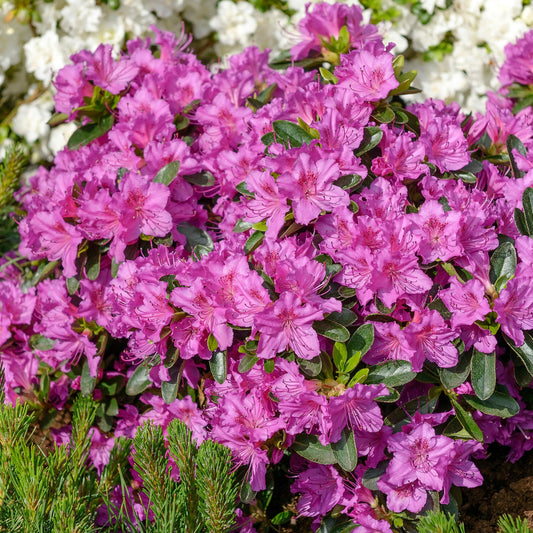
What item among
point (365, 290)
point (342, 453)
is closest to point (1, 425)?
point (342, 453)

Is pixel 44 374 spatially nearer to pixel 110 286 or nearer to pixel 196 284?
pixel 110 286

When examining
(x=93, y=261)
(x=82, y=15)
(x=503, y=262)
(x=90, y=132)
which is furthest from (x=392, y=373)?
(x=82, y=15)

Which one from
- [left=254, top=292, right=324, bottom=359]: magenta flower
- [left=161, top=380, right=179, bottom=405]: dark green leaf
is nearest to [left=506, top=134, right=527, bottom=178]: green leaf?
[left=254, top=292, right=324, bottom=359]: magenta flower

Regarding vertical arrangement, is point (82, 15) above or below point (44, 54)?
above

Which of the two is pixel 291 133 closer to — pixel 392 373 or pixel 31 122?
pixel 392 373

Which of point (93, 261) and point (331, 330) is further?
point (93, 261)

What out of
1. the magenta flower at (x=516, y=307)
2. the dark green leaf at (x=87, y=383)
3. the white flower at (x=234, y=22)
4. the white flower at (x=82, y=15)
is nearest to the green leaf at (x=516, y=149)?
the magenta flower at (x=516, y=307)

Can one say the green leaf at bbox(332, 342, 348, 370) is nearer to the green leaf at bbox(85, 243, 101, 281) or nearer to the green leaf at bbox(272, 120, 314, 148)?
the green leaf at bbox(272, 120, 314, 148)

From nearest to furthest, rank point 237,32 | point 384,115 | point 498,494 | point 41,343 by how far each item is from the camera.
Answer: point 384,115 → point 498,494 → point 41,343 → point 237,32
